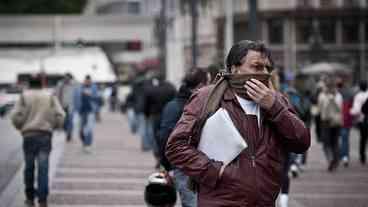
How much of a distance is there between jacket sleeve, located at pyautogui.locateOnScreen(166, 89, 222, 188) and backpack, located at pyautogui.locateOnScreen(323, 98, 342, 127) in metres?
12.6

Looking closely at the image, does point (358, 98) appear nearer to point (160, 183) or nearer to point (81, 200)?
point (81, 200)

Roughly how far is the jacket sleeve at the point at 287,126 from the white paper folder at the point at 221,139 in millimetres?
206

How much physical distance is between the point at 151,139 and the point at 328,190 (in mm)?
7452

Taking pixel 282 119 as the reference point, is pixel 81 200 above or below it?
below

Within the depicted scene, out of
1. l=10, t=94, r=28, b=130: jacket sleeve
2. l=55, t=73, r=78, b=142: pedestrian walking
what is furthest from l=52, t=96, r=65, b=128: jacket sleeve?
l=55, t=73, r=78, b=142: pedestrian walking

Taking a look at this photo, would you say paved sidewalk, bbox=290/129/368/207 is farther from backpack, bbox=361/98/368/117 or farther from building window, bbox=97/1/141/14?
building window, bbox=97/1/141/14

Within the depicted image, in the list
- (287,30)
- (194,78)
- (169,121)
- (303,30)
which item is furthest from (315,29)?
(169,121)

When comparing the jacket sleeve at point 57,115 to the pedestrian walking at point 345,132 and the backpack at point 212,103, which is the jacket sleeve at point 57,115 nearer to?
the backpack at point 212,103

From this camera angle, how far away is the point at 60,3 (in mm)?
94875

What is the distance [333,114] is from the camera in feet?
59.7

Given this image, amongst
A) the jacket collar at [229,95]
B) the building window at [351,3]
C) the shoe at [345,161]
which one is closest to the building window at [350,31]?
the building window at [351,3]

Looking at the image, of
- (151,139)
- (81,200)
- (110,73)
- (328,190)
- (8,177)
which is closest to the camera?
(81,200)

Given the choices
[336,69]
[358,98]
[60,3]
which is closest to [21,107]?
[358,98]

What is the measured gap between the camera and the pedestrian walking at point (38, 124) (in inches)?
475
